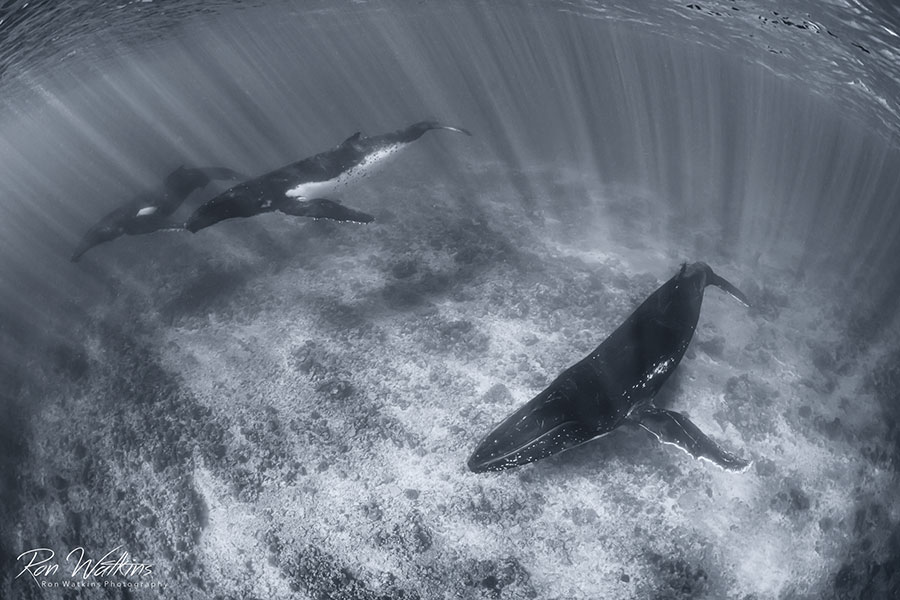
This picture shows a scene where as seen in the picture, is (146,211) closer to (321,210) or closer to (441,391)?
(321,210)

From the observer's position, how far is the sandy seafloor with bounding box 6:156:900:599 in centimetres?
608

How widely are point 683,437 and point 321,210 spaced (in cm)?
846

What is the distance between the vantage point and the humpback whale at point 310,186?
9.43 meters

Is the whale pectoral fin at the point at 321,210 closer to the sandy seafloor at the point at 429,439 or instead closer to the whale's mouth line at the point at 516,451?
the sandy seafloor at the point at 429,439

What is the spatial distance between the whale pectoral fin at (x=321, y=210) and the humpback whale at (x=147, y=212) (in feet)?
18.5

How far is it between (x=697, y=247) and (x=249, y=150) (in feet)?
119

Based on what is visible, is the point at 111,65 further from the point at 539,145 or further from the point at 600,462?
the point at 600,462

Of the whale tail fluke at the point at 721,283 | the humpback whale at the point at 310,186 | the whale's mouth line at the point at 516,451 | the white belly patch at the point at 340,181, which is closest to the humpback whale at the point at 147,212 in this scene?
the humpback whale at the point at 310,186

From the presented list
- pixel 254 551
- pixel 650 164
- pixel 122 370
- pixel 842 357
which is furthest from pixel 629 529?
pixel 650 164

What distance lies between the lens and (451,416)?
24.6 feet

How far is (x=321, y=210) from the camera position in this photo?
10016 mm

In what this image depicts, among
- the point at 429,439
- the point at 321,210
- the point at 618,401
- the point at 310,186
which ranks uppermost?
the point at 310,186

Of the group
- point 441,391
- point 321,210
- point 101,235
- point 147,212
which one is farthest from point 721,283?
point 101,235

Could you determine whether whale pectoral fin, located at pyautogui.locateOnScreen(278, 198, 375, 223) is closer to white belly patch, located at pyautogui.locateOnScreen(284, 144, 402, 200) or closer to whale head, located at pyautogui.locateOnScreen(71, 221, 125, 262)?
white belly patch, located at pyautogui.locateOnScreen(284, 144, 402, 200)
